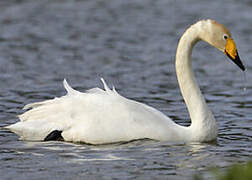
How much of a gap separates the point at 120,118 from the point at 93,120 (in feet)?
1.10

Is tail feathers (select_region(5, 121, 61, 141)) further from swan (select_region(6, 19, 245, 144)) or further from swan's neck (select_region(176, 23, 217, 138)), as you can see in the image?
swan's neck (select_region(176, 23, 217, 138))

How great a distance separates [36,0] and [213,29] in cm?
1303

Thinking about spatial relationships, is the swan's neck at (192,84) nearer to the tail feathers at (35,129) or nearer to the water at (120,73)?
the water at (120,73)

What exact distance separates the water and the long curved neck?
39 cm

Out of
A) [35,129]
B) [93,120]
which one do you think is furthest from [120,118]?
[35,129]

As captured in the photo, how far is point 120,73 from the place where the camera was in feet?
47.1

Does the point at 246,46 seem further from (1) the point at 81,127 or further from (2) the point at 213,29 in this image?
(1) the point at 81,127

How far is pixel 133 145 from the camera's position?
898 cm

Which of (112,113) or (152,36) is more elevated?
(152,36)

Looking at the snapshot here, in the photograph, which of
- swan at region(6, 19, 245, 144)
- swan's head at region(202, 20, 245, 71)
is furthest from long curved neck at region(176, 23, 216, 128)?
swan's head at region(202, 20, 245, 71)

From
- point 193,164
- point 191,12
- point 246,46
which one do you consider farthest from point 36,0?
point 193,164

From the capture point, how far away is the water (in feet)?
27.3

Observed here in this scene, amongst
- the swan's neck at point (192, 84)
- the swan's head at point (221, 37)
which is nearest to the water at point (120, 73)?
the swan's neck at point (192, 84)

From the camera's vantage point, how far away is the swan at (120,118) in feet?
29.6
